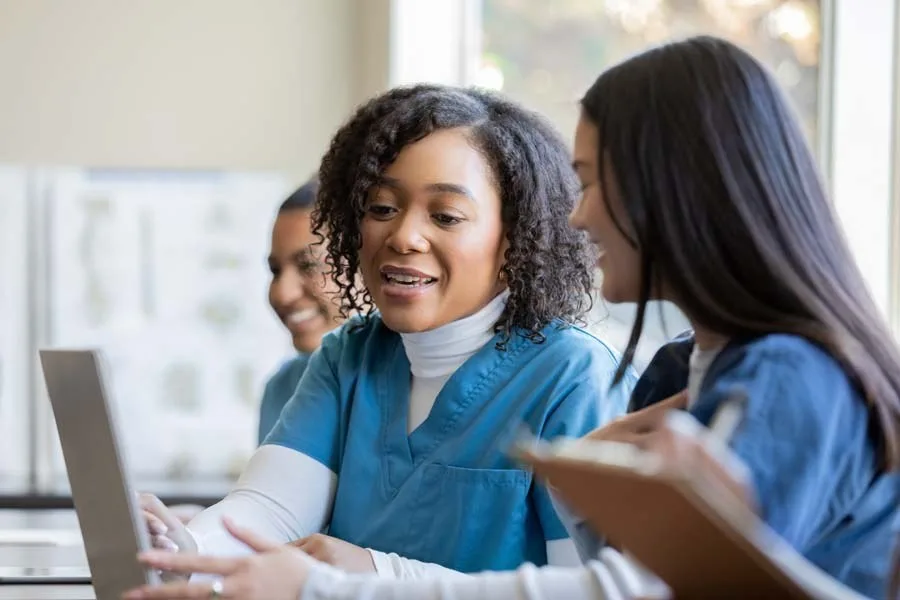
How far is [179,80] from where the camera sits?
3119 mm

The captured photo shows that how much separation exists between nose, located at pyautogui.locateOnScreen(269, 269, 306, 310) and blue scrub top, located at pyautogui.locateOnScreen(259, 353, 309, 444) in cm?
11

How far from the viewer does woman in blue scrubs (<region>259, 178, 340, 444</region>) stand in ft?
7.40

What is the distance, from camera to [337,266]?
5.74ft

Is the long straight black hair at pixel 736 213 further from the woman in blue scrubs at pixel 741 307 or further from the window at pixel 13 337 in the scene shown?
the window at pixel 13 337

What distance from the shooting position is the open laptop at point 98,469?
1.24 meters

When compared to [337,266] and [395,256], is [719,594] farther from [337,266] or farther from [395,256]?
[337,266]

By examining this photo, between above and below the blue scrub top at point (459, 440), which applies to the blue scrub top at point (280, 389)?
below

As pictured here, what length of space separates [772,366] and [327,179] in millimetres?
834

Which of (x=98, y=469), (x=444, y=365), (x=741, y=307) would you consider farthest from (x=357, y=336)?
(x=741, y=307)

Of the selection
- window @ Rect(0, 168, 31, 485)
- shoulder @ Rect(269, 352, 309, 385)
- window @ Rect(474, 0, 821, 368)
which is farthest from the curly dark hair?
window @ Rect(0, 168, 31, 485)

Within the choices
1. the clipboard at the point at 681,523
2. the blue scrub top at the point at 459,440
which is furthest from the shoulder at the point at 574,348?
the clipboard at the point at 681,523

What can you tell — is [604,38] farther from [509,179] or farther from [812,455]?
[812,455]

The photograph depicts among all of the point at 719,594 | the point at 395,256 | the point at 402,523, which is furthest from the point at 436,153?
the point at 719,594

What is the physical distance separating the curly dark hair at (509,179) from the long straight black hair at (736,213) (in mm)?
447
